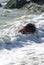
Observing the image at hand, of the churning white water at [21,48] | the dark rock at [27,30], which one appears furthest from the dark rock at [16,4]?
the dark rock at [27,30]

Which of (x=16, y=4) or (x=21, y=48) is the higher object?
(x=16, y=4)

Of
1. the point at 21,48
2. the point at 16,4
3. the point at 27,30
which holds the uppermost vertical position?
the point at 16,4

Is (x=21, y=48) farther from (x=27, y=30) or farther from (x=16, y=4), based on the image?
(x=16, y=4)

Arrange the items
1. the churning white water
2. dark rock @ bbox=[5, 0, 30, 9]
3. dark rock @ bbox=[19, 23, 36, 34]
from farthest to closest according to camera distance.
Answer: dark rock @ bbox=[5, 0, 30, 9], dark rock @ bbox=[19, 23, 36, 34], the churning white water

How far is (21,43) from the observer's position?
9852 millimetres

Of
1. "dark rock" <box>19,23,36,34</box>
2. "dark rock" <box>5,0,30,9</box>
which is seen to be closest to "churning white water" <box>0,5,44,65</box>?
"dark rock" <box>19,23,36,34</box>

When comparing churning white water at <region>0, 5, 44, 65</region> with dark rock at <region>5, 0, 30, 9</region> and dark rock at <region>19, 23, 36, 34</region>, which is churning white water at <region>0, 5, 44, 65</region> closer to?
dark rock at <region>19, 23, 36, 34</region>

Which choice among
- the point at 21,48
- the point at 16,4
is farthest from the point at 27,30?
the point at 16,4

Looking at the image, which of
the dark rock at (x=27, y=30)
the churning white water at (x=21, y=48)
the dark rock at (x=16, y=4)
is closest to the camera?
the churning white water at (x=21, y=48)

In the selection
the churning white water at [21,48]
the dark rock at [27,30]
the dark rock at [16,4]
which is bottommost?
the churning white water at [21,48]

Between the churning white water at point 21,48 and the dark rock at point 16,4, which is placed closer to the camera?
the churning white water at point 21,48

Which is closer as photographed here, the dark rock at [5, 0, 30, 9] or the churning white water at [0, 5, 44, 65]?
the churning white water at [0, 5, 44, 65]

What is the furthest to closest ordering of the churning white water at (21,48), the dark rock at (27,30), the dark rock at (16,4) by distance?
the dark rock at (16,4) < the dark rock at (27,30) < the churning white water at (21,48)

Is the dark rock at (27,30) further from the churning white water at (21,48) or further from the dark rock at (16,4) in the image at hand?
the dark rock at (16,4)
